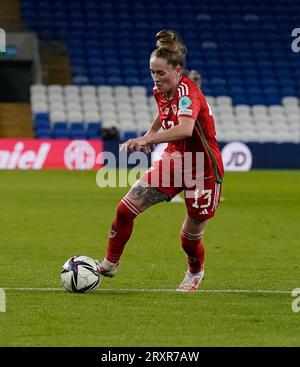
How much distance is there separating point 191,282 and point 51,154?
71.7 feet

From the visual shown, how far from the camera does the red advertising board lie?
30.4 m

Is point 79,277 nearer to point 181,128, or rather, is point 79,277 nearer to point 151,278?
point 151,278

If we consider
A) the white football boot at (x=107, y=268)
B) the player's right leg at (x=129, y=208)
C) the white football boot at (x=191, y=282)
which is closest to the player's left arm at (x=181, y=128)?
the player's right leg at (x=129, y=208)

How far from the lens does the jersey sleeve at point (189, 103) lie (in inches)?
341

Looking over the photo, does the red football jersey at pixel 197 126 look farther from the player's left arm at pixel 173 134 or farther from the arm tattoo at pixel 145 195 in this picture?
the arm tattoo at pixel 145 195

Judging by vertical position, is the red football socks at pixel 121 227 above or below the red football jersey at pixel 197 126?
below

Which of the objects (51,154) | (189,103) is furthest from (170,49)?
(51,154)

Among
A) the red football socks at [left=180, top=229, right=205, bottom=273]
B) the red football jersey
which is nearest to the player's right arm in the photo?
the red football jersey

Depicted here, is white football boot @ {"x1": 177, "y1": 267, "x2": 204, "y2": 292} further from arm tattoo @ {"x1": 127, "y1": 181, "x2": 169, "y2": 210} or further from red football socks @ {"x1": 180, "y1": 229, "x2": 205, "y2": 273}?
arm tattoo @ {"x1": 127, "y1": 181, "x2": 169, "y2": 210}

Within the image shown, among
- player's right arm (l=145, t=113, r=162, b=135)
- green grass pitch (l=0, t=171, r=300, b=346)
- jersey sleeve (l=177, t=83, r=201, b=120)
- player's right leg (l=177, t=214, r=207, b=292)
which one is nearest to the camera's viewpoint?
green grass pitch (l=0, t=171, r=300, b=346)

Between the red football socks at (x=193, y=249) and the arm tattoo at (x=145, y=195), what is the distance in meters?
0.45

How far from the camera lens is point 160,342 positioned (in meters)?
6.79

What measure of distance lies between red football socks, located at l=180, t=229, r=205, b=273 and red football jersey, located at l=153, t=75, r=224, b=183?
0.55m
